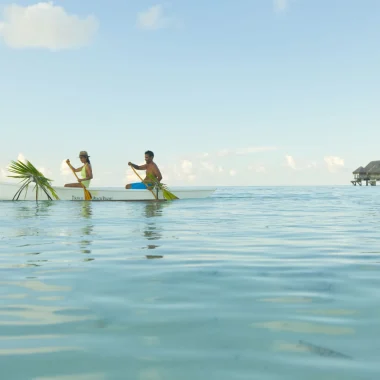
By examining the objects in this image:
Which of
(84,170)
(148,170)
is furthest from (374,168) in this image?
(84,170)

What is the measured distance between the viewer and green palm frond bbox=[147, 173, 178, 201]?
20.7 m

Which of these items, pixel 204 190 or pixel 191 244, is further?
pixel 204 190

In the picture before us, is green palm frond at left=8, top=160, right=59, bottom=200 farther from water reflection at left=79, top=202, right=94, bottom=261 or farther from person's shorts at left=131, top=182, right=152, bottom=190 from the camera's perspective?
water reflection at left=79, top=202, right=94, bottom=261

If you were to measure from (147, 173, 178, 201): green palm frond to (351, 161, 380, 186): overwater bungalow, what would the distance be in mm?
56338

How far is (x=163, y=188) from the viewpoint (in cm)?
2109

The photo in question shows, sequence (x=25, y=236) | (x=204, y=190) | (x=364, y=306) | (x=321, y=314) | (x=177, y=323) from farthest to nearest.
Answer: (x=204, y=190) < (x=25, y=236) < (x=364, y=306) < (x=321, y=314) < (x=177, y=323)

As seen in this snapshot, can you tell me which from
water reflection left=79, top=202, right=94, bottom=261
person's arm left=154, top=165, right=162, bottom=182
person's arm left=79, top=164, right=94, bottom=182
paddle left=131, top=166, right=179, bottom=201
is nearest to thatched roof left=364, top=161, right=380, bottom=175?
paddle left=131, top=166, right=179, bottom=201

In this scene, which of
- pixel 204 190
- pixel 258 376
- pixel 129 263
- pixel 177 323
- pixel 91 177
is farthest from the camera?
pixel 204 190

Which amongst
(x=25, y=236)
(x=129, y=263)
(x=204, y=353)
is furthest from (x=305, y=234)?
(x=204, y=353)

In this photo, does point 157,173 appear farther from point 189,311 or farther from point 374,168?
point 374,168

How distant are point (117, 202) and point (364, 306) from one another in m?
17.7

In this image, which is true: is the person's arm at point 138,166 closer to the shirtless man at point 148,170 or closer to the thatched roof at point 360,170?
the shirtless man at point 148,170

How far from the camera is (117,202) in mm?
20781

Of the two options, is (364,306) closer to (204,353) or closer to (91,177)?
(204,353)
